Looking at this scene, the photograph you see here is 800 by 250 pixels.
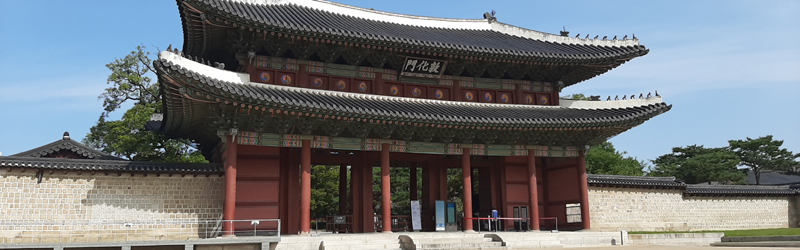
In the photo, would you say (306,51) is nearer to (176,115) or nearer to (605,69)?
(176,115)

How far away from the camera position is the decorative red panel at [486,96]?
24.6 meters

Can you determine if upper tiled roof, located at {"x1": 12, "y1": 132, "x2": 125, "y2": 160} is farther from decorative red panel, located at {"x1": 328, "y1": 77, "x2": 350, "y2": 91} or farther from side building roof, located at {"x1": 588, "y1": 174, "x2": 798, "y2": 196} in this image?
side building roof, located at {"x1": 588, "y1": 174, "x2": 798, "y2": 196}

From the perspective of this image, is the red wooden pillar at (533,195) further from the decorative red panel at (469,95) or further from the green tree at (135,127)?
the green tree at (135,127)

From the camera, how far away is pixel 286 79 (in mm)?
21219

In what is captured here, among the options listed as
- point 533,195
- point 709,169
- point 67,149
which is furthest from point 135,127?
point 709,169

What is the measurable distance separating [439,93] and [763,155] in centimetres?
4587

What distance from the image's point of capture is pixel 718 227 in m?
28.4

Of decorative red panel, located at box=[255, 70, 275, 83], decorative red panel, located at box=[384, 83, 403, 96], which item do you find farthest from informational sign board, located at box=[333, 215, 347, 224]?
decorative red panel, located at box=[255, 70, 275, 83]

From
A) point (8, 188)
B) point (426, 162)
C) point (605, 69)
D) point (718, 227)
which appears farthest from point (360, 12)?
point (718, 227)

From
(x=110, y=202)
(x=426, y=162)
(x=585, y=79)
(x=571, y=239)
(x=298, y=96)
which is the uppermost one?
(x=585, y=79)

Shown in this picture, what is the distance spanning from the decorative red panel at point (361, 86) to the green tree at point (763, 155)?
47933 millimetres

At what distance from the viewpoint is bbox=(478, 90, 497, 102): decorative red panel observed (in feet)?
80.7

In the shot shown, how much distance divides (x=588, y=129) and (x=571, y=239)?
435 centimetres

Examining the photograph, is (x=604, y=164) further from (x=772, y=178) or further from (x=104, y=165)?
(x=104, y=165)
